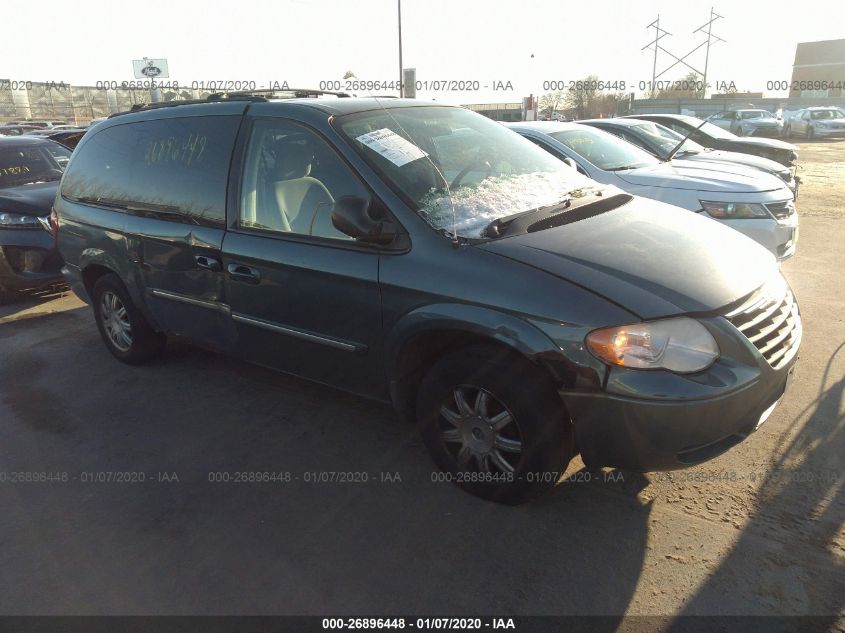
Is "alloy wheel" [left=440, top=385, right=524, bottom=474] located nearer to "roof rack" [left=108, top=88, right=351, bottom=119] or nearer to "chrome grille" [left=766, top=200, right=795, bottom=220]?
"roof rack" [left=108, top=88, right=351, bottom=119]

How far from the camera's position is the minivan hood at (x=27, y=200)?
6.45 metres

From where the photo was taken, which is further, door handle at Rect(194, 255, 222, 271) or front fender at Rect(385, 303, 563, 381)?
door handle at Rect(194, 255, 222, 271)

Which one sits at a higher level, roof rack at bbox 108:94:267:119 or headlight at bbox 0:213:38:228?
roof rack at bbox 108:94:267:119

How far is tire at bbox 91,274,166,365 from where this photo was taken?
4594mm

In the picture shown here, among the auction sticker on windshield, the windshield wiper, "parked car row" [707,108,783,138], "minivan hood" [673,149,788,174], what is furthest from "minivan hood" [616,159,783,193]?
"parked car row" [707,108,783,138]

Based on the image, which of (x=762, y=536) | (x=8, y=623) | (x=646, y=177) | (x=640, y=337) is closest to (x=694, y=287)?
(x=640, y=337)

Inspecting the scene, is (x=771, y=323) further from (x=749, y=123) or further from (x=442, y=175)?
(x=749, y=123)

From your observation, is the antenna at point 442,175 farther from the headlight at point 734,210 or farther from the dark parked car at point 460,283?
the headlight at point 734,210

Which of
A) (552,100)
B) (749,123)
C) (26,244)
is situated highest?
(552,100)

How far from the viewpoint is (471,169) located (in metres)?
3.37

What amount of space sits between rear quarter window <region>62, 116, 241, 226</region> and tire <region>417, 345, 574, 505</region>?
1.71 metres

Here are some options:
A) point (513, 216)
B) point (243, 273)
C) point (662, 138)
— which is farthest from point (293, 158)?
point (662, 138)

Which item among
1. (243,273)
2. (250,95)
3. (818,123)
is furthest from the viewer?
(818,123)

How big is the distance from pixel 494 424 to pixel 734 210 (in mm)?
4308
